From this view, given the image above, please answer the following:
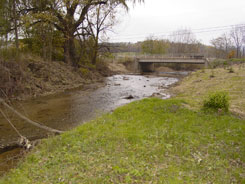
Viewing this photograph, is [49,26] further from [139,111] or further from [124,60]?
[124,60]

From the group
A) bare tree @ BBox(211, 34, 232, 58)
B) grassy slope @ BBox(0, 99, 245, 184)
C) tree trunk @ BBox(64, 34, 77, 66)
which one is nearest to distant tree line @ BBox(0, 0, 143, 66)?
tree trunk @ BBox(64, 34, 77, 66)

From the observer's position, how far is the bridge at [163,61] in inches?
1410

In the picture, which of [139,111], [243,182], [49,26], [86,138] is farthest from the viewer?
[49,26]

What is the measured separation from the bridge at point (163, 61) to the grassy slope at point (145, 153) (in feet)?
100

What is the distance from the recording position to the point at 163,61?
40.0 meters

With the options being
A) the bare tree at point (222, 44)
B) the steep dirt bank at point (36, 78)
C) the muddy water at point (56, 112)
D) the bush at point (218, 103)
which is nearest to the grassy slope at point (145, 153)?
the bush at point (218, 103)

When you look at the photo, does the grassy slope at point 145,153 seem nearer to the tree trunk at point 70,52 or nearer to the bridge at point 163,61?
the tree trunk at point 70,52

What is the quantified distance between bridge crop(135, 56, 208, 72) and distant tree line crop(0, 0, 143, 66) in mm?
15452

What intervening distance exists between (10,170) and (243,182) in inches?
220

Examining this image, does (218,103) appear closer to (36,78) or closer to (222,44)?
(36,78)

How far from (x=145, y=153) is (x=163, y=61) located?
3642 centimetres

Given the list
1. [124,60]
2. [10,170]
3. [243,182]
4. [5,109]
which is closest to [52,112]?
[5,109]

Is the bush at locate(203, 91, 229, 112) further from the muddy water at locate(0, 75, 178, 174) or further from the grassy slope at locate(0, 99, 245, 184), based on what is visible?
the muddy water at locate(0, 75, 178, 174)

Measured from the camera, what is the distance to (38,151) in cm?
577
